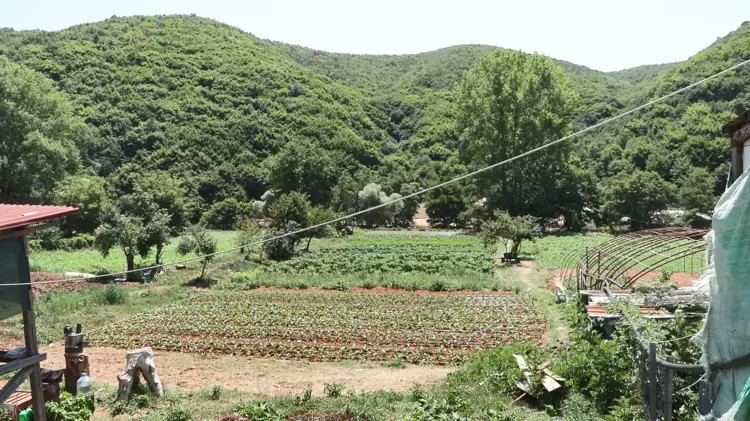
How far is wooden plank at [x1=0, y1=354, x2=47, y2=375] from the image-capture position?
7.99 m

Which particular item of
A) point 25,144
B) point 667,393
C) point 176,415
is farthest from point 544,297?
point 25,144

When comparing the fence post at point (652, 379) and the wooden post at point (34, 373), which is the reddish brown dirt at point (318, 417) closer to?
the wooden post at point (34, 373)

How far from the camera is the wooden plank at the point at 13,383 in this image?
319 inches

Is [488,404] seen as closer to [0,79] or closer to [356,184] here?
[0,79]

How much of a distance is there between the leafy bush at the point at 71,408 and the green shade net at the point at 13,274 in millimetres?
2135

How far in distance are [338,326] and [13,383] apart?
11292 mm

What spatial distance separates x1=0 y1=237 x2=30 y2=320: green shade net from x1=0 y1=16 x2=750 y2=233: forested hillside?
36.0 meters

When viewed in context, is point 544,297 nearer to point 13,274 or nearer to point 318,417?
point 318,417

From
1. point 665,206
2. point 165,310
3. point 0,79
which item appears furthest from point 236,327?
point 665,206

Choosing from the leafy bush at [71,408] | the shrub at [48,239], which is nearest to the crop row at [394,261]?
the shrub at [48,239]

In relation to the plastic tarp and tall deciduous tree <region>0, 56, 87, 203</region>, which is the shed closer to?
the plastic tarp

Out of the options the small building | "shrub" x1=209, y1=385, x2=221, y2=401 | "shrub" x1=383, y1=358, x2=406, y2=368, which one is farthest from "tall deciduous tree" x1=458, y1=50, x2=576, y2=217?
the small building

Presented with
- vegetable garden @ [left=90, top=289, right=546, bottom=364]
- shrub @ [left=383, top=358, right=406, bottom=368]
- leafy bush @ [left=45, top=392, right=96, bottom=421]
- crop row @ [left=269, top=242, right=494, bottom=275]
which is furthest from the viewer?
crop row @ [left=269, top=242, right=494, bottom=275]

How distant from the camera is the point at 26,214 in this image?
8.10m
